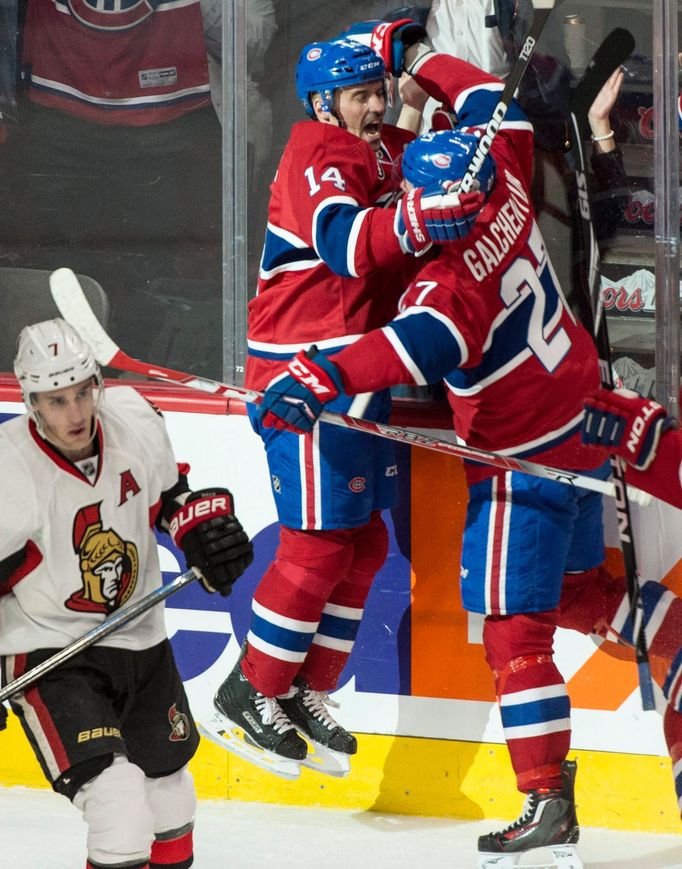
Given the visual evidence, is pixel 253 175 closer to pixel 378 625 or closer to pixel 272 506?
pixel 272 506

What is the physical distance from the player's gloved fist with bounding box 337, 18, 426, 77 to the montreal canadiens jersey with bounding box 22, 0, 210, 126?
0.42 metres

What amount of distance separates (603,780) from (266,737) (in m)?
0.69

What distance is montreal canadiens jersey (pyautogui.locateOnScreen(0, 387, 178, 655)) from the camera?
8.09 feet

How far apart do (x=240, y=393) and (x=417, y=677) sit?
0.79 m

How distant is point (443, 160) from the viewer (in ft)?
8.69

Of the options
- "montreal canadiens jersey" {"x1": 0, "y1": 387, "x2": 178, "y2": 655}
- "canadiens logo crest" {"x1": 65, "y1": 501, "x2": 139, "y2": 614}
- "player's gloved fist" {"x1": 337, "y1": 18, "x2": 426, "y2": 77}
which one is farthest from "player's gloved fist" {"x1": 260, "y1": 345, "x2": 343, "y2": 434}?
"player's gloved fist" {"x1": 337, "y1": 18, "x2": 426, "y2": 77}

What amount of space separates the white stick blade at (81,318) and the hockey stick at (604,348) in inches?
36.9

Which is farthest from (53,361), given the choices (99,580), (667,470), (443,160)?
(667,470)

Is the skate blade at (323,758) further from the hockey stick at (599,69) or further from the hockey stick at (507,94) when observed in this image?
the hockey stick at (599,69)

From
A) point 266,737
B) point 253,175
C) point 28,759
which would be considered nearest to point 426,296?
point 253,175

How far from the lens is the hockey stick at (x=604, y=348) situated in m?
2.79

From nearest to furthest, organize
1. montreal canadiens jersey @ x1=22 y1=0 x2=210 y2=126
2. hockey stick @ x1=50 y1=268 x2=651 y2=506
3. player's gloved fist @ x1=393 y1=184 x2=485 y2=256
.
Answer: player's gloved fist @ x1=393 y1=184 x2=485 y2=256 → hockey stick @ x1=50 y1=268 x2=651 y2=506 → montreal canadiens jersey @ x1=22 y1=0 x2=210 y2=126

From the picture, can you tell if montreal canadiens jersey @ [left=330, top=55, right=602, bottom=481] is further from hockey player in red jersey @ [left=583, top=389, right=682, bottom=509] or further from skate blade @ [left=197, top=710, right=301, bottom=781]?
skate blade @ [left=197, top=710, right=301, bottom=781]

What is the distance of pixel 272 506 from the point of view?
10.2ft
